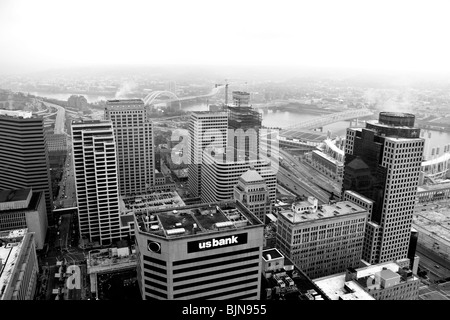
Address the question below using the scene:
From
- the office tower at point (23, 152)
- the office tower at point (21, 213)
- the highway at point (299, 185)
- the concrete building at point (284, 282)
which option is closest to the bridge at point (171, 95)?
the highway at point (299, 185)

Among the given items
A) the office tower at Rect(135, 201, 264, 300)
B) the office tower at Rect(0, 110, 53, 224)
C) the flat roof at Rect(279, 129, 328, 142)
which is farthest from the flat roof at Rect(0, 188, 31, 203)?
the flat roof at Rect(279, 129, 328, 142)

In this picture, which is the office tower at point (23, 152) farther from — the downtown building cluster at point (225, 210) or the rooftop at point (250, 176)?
the rooftop at point (250, 176)

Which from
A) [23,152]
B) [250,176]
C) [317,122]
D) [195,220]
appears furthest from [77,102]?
[317,122]
